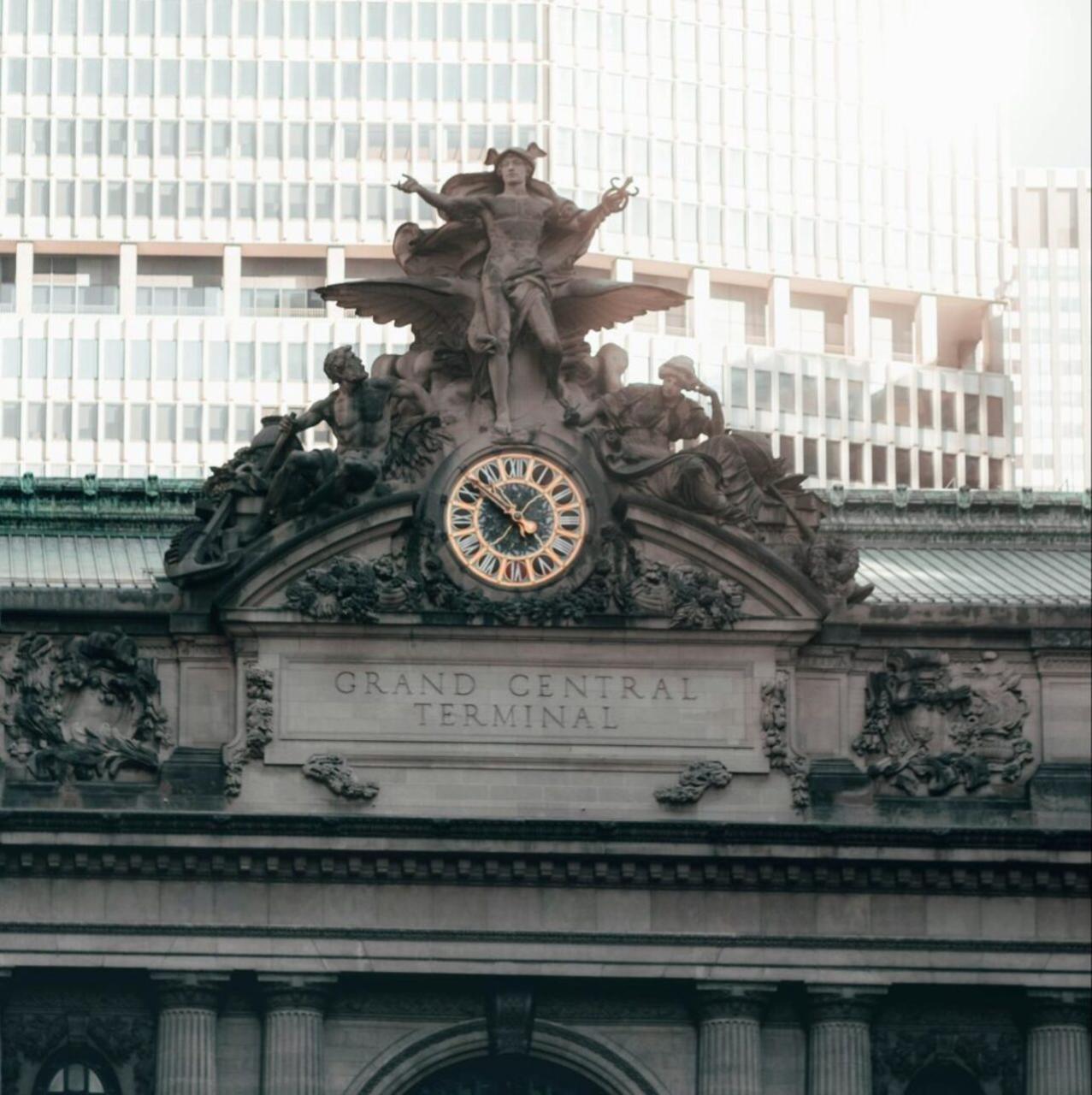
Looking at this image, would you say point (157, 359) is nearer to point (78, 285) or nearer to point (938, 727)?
point (78, 285)

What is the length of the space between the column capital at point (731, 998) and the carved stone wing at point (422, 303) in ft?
43.7

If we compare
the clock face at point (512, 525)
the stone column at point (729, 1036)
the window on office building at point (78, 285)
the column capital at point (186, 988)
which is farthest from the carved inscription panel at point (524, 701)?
the window on office building at point (78, 285)

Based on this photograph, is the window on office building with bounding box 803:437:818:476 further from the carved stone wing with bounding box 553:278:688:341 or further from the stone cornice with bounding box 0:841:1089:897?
the stone cornice with bounding box 0:841:1089:897

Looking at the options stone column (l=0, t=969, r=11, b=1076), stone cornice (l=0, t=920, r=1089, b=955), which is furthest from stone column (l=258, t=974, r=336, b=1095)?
stone column (l=0, t=969, r=11, b=1076)

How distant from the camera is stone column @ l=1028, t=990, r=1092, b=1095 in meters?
102

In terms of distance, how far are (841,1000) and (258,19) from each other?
92168 millimetres

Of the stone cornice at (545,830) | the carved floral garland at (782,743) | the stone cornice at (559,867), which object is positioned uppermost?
the carved floral garland at (782,743)

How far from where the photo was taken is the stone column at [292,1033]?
330ft

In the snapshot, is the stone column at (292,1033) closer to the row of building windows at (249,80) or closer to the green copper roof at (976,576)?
the green copper roof at (976,576)

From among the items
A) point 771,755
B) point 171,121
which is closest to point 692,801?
point 771,755

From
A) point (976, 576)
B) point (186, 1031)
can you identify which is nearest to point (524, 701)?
point (186, 1031)

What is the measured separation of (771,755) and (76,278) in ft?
300

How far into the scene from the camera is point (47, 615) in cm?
10206

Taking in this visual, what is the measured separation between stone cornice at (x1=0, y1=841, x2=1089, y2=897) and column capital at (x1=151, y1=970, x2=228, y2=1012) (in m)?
1.81
